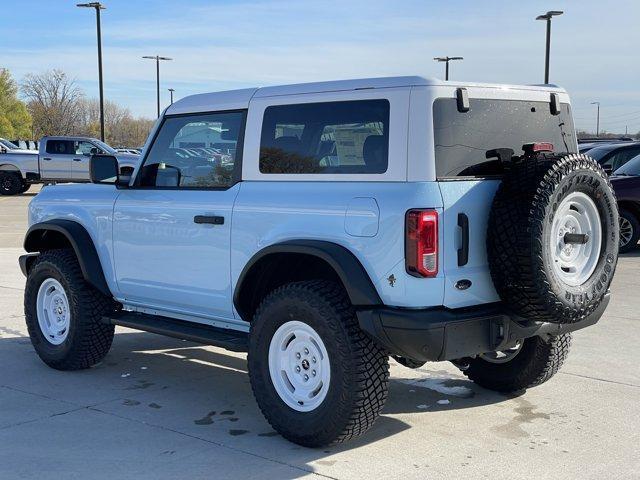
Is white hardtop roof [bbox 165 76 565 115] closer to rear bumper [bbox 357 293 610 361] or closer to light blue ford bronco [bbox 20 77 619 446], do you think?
light blue ford bronco [bbox 20 77 619 446]

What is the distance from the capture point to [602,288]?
4484 mm

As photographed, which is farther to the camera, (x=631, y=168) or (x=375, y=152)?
(x=631, y=168)

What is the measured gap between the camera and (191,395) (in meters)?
5.55

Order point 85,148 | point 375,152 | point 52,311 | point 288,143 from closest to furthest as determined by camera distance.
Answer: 1. point 375,152
2. point 288,143
3. point 52,311
4. point 85,148

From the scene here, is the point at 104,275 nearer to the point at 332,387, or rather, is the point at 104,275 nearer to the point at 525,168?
the point at 332,387

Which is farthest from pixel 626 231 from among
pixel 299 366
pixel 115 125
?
pixel 115 125

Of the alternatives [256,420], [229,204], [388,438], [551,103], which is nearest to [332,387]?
[388,438]

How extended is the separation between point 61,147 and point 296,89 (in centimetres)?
2333

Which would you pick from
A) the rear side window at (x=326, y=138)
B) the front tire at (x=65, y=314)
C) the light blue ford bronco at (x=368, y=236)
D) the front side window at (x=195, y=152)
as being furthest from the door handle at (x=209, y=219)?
the front tire at (x=65, y=314)

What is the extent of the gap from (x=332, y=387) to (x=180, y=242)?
1.57 metres

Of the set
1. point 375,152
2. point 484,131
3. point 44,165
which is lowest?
point 44,165

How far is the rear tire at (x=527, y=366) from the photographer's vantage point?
5.32 metres

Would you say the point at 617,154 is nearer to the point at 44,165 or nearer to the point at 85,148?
the point at 85,148

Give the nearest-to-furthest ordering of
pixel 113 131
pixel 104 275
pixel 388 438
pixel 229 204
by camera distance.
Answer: pixel 388 438 → pixel 229 204 → pixel 104 275 → pixel 113 131
